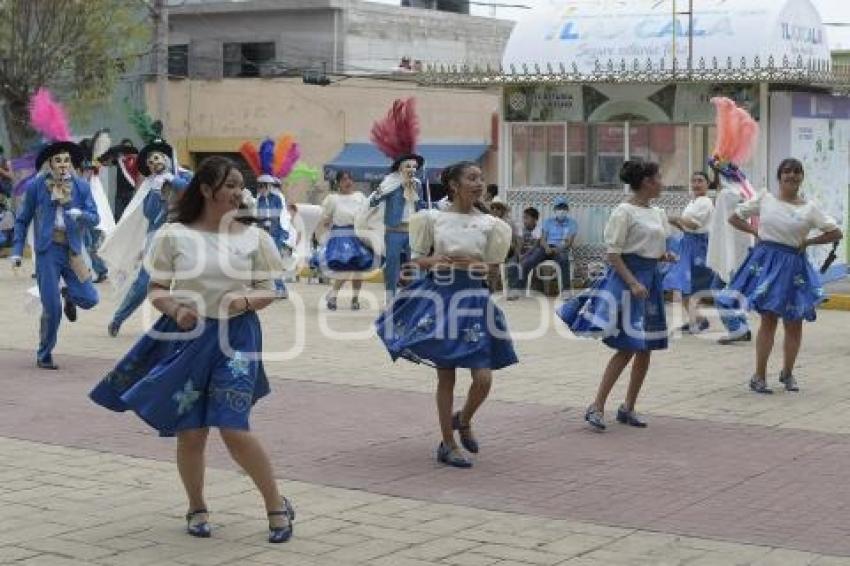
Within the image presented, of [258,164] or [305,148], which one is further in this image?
[305,148]

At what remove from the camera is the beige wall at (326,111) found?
3091 centimetres

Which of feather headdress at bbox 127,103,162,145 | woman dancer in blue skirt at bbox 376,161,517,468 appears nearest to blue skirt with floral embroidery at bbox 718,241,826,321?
woman dancer in blue skirt at bbox 376,161,517,468

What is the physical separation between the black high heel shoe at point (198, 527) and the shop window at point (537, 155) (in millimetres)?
14176

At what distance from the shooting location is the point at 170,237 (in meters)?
6.89

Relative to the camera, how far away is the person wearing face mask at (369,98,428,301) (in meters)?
14.8

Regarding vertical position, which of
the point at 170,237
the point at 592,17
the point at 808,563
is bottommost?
the point at 808,563

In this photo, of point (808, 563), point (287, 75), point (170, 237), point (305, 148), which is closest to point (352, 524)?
point (170, 237)

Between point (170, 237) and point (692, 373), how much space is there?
6516 millimetres

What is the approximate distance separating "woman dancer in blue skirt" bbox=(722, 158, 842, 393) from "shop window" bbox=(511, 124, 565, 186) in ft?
30.5

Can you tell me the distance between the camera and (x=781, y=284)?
1118 cm

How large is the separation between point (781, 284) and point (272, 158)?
8805mm

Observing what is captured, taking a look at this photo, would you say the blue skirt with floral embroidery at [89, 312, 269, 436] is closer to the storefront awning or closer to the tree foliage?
the storefront awning

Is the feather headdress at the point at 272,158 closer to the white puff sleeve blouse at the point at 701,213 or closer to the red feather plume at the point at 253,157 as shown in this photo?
the red feather plume at the point at 253,157

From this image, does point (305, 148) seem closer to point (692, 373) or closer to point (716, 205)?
point (716, 205)
